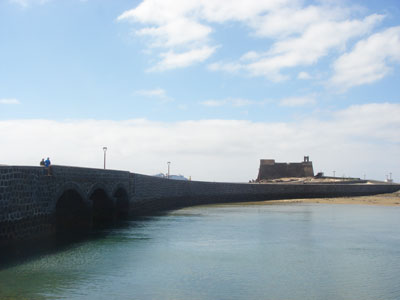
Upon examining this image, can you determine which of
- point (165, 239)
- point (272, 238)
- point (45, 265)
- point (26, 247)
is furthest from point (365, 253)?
point (26, 247)

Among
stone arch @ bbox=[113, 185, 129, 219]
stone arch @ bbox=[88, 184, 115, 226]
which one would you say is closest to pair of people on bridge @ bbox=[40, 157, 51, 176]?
stone arch @ bbox=[88, 184, 115, 226]

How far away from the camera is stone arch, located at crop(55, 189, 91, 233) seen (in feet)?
89.8

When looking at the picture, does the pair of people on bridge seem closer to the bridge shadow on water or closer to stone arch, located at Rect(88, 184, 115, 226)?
the bridge shadow on water

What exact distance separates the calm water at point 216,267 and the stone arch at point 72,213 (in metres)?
2.10

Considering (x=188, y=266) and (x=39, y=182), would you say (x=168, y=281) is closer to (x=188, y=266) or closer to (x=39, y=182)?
(x=188, y=266)

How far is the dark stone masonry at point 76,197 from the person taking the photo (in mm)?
18625

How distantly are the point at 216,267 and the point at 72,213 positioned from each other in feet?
49.0

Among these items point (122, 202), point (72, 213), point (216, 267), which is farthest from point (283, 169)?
point (216, 267)

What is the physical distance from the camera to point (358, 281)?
14500 millimetres

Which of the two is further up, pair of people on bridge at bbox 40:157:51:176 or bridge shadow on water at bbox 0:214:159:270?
pair of people on bridge at bbox 40:157:51:176

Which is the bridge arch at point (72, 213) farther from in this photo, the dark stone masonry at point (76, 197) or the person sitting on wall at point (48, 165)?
the person sitting on wall at point (48, 165)

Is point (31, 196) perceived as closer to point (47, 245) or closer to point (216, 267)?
point (47, 245)

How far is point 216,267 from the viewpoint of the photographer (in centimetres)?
1645

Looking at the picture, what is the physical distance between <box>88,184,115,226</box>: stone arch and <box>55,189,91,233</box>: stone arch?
10.0ft
